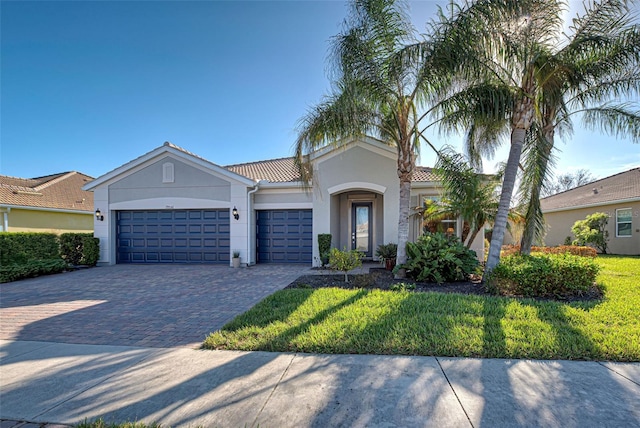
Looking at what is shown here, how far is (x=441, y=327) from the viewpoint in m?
4.70

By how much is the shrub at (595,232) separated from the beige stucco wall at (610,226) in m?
0.47

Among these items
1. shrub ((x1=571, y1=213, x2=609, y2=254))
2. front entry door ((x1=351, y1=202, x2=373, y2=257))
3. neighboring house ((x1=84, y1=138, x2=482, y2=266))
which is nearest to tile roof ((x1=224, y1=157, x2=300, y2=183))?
neighboring house ((x1=84, y1=138, x2=482, y2=266))

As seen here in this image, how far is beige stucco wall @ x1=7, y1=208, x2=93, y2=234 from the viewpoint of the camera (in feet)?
53.4

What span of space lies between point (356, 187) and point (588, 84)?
24.7ft

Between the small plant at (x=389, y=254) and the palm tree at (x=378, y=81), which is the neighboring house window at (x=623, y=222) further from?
the palm tree at (x=378, y=81)

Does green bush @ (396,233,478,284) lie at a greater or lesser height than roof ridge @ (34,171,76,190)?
lesser

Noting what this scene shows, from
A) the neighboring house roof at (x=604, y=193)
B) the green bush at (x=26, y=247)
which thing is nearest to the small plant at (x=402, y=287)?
the green bush at (x=26, y=247)

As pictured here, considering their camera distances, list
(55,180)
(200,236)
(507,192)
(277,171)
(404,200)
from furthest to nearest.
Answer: (55,180), (277,171), (200,236), (404,200), (507,192)

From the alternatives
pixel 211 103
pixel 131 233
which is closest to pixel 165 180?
pixel 131 233

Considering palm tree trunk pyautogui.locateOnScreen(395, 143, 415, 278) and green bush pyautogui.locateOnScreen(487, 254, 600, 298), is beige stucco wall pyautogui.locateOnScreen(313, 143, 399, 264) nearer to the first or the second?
palm tree trunk pyautogui.locateOnScreen(395, 143, 415, 278)

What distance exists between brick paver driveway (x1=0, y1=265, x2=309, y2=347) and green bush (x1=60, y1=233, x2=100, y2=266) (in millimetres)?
1574

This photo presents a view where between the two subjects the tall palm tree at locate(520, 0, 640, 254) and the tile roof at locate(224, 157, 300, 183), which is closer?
the tall palm tree at locate(520, 0, 640, 254)

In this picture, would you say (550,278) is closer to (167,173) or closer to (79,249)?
(167,173)

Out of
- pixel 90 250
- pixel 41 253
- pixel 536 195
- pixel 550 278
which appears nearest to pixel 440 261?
pixel 550 278
